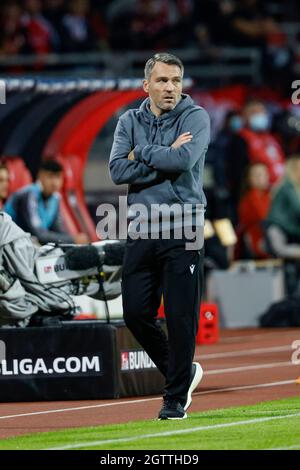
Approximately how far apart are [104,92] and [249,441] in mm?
12609

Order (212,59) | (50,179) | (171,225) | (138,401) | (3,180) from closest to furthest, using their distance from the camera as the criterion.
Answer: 1. (171,225)
2. (138,401)
3. (3,180)
4. (50,179)
5. (212,59)

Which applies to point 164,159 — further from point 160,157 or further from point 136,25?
point 136,25

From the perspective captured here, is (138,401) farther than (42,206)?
No

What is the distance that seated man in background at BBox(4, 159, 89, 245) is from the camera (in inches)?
Result: 696

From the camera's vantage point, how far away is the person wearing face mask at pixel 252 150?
23281 millimetres

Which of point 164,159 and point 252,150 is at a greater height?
point 164,159

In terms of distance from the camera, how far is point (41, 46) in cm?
2703

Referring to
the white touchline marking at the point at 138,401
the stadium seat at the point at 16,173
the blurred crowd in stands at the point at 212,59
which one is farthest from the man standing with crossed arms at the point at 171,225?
the stadium seat at the point at 16,173

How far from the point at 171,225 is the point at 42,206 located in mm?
8067

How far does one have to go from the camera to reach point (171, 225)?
397 inches

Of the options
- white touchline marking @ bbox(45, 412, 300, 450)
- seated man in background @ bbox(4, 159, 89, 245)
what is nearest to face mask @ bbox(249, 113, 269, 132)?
seated man in background @ bbox(4, 159, 89, 245)

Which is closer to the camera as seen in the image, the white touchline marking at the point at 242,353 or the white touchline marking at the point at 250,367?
the white touchline marking at the point at 250,367

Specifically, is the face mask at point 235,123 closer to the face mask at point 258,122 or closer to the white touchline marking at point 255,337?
the face mask at point 258,122

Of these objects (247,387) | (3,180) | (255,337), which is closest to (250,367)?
(247,387)
